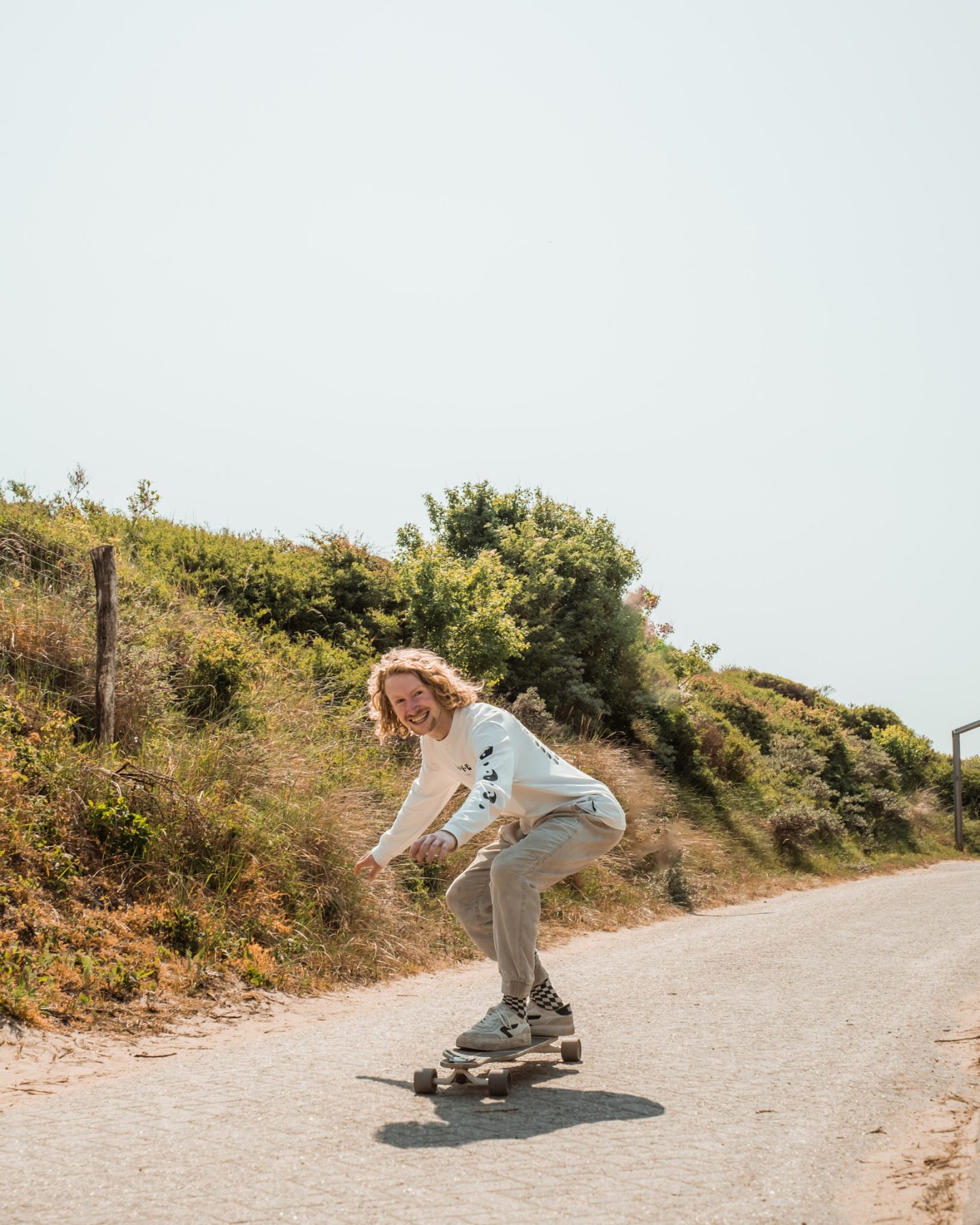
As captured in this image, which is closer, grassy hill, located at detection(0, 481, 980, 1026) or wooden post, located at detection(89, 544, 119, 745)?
grassy hill, located at detection(0, 481, 980, 1026)

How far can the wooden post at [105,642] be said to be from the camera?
31.3 feet

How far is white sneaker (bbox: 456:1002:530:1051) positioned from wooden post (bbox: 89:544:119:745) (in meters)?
5.64

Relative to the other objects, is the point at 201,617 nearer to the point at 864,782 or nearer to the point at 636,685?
the point at 636,685

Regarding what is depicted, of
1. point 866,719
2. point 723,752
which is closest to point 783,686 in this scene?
point 866,719

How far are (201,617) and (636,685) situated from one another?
10760 mm

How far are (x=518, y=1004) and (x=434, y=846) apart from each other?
1.03 meters

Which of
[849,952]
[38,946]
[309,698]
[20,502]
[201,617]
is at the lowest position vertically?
[849,952]

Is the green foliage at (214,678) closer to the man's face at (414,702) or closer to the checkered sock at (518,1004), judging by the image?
the man's face at (414,702)

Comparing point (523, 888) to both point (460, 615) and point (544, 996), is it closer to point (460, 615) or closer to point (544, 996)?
point (544, 996)

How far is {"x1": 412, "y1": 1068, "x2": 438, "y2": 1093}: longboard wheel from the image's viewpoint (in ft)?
14.9

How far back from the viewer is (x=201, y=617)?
13.7 m

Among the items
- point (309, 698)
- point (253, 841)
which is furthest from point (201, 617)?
point (253, 841)

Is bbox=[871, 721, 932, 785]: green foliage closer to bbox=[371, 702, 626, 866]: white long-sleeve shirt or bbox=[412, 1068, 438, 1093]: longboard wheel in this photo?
bbox=[371, 702, 626, 866]: white long-sleeve shirt

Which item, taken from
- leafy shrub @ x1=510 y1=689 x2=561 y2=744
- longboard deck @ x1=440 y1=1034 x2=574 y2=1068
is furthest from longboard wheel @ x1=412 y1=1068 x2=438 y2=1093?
leafy shrub @ x1=510 y1=689 x2=561 y2=744
